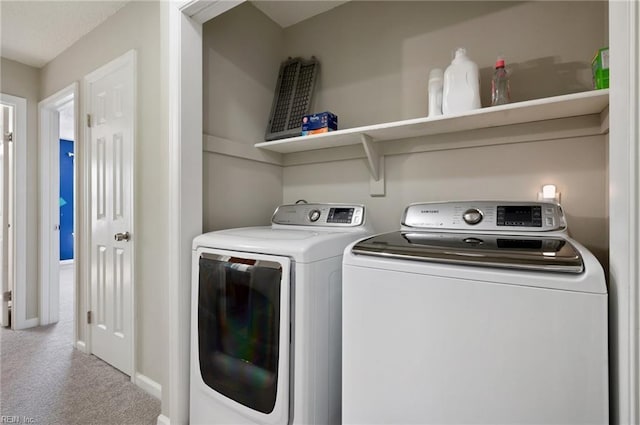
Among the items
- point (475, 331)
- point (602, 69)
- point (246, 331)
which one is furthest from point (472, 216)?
point (246, 331)

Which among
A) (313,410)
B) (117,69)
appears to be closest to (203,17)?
(117,69)

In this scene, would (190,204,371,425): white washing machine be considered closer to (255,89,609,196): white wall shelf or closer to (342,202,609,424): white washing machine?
(342,202,609,424): white washing machine

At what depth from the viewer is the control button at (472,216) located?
1.27 m

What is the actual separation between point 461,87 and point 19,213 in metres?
3.67

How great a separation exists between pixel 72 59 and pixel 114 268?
70.7 inches

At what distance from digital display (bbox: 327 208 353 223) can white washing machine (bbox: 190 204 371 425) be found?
9 centimetres

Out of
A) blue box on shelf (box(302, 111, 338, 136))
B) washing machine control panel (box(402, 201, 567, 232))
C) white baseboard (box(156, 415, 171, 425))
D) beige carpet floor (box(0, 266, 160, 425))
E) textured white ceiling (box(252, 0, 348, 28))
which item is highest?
textured white ceiling (box(252, 0, 348, 28))

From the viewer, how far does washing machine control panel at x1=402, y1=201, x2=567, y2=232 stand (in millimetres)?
1172

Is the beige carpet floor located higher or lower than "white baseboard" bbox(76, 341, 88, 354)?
lower

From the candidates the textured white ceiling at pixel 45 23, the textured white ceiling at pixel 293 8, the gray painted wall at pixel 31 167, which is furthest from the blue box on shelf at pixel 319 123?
the gray painted wall at pixel 31 167

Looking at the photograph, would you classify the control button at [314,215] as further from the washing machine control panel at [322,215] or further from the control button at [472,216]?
the control button at [472,216]

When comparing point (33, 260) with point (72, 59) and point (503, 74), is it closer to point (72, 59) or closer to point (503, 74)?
point (72, 59)

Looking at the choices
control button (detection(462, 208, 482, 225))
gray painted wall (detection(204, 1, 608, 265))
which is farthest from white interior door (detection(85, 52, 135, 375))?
control button (detection(462, 208, 482, 225))

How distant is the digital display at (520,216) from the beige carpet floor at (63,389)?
2.03m
